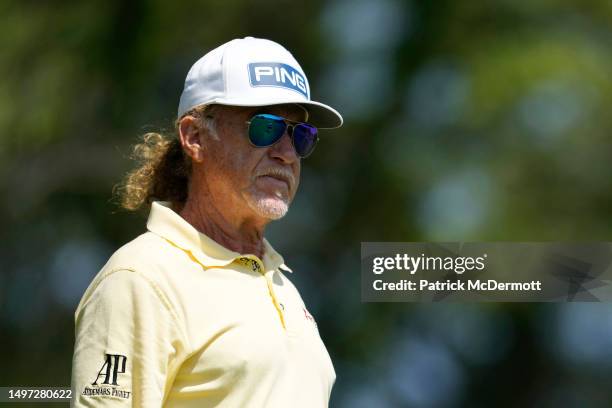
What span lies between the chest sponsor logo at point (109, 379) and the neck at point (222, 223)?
0.34 m

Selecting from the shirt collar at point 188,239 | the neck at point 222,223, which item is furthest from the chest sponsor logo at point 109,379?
the neck at point 222,223

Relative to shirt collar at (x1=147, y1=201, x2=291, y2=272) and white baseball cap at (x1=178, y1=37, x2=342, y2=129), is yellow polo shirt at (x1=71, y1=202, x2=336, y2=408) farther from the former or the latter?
white baseball cap at (x1=178, y1=37, x2=342, y2=129)

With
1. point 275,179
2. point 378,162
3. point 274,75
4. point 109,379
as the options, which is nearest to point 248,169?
point 275,179

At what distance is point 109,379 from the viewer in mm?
1551

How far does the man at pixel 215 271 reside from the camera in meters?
1.58

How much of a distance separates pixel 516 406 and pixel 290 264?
1.15 metres

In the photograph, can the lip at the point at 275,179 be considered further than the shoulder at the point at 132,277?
Yes

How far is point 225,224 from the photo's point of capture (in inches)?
73.7

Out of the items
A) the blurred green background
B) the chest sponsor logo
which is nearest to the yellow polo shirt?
the chest sponsor logo

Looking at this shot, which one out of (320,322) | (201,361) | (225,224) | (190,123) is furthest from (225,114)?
(320,322)

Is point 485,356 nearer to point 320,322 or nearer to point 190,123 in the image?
point 320,322

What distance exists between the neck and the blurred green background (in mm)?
2905

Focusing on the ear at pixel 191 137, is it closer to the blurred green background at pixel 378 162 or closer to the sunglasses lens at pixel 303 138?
the sunglasses lens at pixel 303 138

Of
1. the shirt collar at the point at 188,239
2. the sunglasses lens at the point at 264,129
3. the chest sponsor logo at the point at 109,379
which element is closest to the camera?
the chest sponsor logo at the point at 109,379
